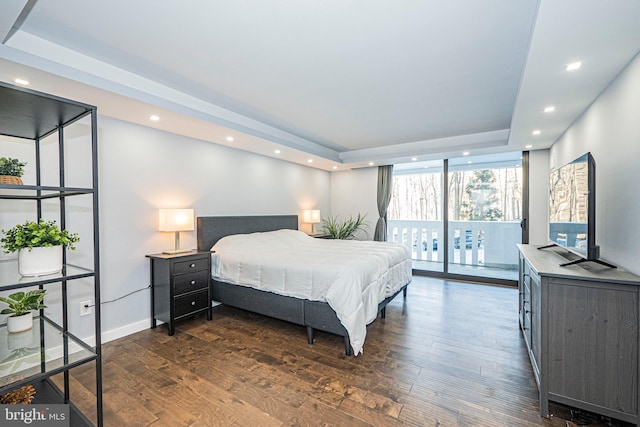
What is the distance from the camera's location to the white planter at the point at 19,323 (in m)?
1.59

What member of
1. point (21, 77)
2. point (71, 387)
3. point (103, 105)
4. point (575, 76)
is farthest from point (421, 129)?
point (71, 387)

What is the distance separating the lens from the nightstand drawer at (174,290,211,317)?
3.17 meters

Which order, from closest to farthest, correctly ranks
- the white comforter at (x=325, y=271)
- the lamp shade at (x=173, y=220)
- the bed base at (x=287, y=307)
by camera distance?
the white comforter at (x=325, y=271)
the bed base at (x=287, y=307)
the lamp shade at (x=173, y=220)

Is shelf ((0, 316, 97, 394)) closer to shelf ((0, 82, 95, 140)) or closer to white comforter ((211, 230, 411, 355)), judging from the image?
shelf ((0, 82, 95, 140))

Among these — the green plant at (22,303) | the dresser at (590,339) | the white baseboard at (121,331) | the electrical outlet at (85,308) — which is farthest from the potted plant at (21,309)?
the dresser at (590,339)

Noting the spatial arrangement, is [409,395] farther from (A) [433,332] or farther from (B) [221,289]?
(B) [221,289]

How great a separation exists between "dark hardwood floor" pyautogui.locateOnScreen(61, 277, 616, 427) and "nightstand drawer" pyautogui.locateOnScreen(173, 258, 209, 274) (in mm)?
660

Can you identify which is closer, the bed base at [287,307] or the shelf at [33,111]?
the shelf at [33,111]

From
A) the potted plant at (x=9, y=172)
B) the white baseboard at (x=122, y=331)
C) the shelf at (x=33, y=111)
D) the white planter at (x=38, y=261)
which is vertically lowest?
→ the white baseboard at (x=122, y=331)

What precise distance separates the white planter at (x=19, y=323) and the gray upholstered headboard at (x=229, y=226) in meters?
2.23

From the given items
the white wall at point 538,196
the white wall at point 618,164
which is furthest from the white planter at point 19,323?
the white wall at point 538,196

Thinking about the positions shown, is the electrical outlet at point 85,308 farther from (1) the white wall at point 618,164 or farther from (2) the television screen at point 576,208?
(1) the white wall at point 618,164

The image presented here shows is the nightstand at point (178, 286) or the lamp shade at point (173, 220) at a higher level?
the lamp shade at point (173, 220)

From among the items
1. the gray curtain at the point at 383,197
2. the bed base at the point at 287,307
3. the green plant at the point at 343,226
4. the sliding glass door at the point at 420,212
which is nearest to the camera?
the bed base at the point at 287,307
